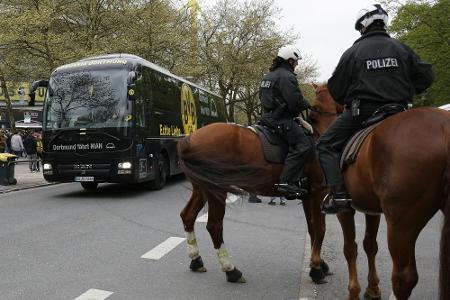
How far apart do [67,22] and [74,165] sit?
1626 centimetres

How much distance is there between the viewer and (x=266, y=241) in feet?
23.3

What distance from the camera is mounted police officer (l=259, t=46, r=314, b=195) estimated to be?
5.15 meters

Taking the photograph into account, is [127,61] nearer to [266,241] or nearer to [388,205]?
[266,241]

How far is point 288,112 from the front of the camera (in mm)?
5434

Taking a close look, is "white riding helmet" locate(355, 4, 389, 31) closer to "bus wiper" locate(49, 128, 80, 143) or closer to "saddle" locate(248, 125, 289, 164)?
"saddle" locate(248, 125, 289, 164)

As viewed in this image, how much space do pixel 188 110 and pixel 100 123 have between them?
6.00 m

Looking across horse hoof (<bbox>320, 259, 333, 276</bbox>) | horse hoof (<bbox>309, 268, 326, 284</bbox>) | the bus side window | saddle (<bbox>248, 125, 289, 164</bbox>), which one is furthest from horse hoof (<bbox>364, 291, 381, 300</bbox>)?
the bus side window

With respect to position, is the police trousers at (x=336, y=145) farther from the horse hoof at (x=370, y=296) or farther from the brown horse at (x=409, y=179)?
the horse hoof at (x=370, y=296)

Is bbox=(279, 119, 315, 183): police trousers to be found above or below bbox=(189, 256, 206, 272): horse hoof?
above

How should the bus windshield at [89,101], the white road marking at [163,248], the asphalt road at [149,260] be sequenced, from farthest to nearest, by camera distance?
the bus windshield at [89,101] < the white road marking at [163,248] < the asphalt road at [149,260]

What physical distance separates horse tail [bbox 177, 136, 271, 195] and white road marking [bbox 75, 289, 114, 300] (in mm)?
1414

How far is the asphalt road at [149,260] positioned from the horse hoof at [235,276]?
77 mm

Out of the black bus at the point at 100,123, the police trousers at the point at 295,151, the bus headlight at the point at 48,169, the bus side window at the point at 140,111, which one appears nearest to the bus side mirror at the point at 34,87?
the black bus at the point at 100,123

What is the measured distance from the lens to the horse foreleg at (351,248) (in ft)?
14.4
